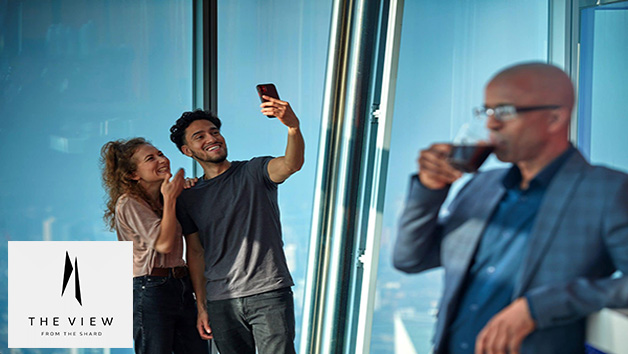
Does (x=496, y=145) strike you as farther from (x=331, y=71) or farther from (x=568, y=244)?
(x=331, y=71)

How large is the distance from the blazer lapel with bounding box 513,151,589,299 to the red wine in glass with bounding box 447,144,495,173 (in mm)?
155

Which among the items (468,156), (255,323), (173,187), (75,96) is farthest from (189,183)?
(468,156)

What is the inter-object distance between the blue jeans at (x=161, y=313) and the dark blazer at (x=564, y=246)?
4.65 ft

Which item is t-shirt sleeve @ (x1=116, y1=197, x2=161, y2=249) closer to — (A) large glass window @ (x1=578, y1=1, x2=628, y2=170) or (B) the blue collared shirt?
(B) the blue collared shirt

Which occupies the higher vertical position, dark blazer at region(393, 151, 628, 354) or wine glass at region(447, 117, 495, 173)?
wine glass at region(447, 117, 495, 173)

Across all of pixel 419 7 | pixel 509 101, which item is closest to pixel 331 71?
pixel 419 7

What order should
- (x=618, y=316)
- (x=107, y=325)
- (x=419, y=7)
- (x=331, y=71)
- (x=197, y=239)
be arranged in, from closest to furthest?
1. (x=618, y=316)
2. (x=419, y=7)
3. (x=197, y=239)
4. (x=107, y=325)
5. (x=331, y=71)

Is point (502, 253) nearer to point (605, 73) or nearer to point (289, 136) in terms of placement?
point (605, 73)

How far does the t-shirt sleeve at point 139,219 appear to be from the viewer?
103 inches

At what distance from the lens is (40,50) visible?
10.7 ft

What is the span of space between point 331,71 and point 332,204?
2.04ft

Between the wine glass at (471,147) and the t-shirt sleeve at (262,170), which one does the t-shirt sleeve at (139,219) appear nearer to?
the t-shirt sleeve at (262,170)

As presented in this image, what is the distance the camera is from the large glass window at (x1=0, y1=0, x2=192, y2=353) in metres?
3.25

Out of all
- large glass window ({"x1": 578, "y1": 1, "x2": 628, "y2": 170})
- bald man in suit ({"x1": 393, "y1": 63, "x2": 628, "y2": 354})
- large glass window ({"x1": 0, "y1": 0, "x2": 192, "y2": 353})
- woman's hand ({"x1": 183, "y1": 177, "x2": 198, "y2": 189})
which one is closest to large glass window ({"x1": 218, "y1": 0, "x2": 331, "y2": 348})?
large glass window ({"x1": 0, "y1": 0, "x2": 192, "y2": 353})
